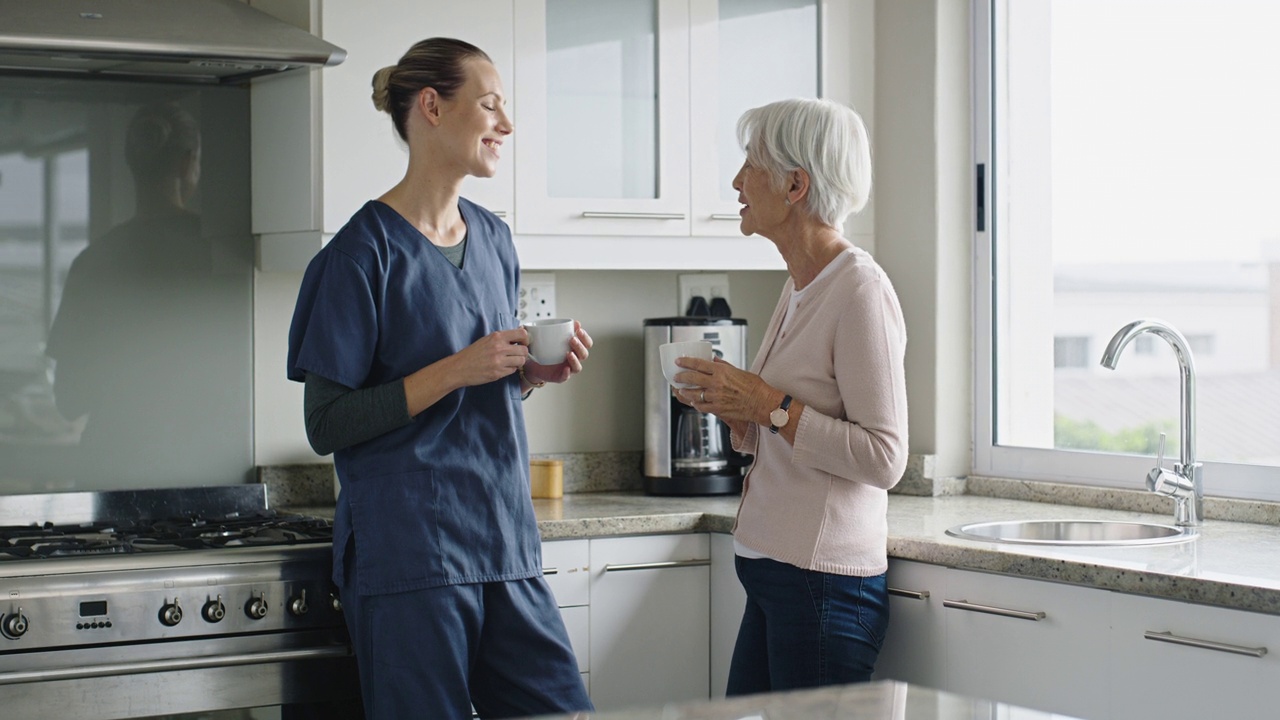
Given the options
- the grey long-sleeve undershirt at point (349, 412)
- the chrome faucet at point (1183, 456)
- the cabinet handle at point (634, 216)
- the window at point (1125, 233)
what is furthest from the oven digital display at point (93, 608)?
the window at point (1125, 233)

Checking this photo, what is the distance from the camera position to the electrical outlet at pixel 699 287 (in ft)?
10.9

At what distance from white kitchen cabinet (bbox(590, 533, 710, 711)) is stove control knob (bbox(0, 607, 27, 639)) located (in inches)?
39.5

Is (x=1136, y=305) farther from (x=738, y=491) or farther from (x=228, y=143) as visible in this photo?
(x=228, y=143)

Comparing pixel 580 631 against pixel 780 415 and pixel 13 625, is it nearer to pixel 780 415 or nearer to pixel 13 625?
pixel 780 415

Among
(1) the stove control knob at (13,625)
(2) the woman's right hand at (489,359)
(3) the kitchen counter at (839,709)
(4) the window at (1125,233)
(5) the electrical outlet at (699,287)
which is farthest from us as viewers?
(5) the electrical outlet at (699,287)

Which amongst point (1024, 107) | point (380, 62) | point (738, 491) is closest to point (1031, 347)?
point (1024, 107)

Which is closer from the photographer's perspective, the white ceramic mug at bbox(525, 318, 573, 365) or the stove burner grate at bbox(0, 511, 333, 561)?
the white ceramic mug at bbox(525, 318, 573, 365)

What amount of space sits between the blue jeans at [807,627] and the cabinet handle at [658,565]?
1.85ft

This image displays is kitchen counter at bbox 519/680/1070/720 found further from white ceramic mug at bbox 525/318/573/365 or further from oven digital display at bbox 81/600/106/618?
oven digital display at bbox 81/600/106/618

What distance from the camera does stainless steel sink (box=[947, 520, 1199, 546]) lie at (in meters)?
2.44

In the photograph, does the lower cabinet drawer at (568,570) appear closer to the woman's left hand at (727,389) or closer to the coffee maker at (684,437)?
the coffee maker at (684,437)

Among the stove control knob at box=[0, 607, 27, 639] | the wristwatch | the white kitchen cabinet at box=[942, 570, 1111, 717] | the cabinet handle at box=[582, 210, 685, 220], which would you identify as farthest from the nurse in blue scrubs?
the cabinet handle at box=[582, 210, 685, 220]

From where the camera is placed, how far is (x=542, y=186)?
2807 mm

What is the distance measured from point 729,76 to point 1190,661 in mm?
1614
